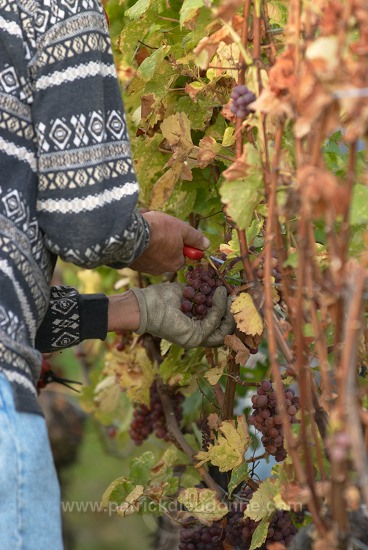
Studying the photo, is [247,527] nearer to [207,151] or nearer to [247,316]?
[247,316]

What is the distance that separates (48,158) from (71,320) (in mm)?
563

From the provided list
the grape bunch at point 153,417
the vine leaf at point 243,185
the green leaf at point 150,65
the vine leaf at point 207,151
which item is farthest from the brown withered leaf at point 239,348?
the grape bunch at point 153,417

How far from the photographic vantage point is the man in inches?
52.5

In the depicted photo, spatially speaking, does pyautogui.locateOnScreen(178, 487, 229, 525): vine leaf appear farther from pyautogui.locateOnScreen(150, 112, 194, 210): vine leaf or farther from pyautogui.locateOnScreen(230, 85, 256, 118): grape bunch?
pyautogui.locateOnScreen(230, 85, 256, 118): grape bunch

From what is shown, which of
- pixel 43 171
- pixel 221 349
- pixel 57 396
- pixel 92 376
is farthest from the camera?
pixel 57 396

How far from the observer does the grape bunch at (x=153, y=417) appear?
100 inches

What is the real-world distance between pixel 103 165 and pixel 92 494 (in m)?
3.35

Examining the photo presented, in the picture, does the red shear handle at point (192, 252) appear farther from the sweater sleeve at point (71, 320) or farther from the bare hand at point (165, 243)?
the sweater sleeve at point (71, 320)

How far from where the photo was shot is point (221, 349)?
2.18 metres

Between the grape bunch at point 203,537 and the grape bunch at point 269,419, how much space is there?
Answer: 1.26 feet

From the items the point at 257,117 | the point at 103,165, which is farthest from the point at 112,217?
the point at 257,117

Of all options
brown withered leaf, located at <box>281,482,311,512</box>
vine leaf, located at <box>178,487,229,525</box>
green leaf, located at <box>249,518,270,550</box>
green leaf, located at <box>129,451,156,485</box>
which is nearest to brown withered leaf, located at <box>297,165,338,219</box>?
brown withered leaf, located at <box>281,482,311,512</box>

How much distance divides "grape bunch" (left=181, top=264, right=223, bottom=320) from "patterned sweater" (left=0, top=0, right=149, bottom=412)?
1.48ft

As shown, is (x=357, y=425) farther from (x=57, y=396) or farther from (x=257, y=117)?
(x=57, y=396)
